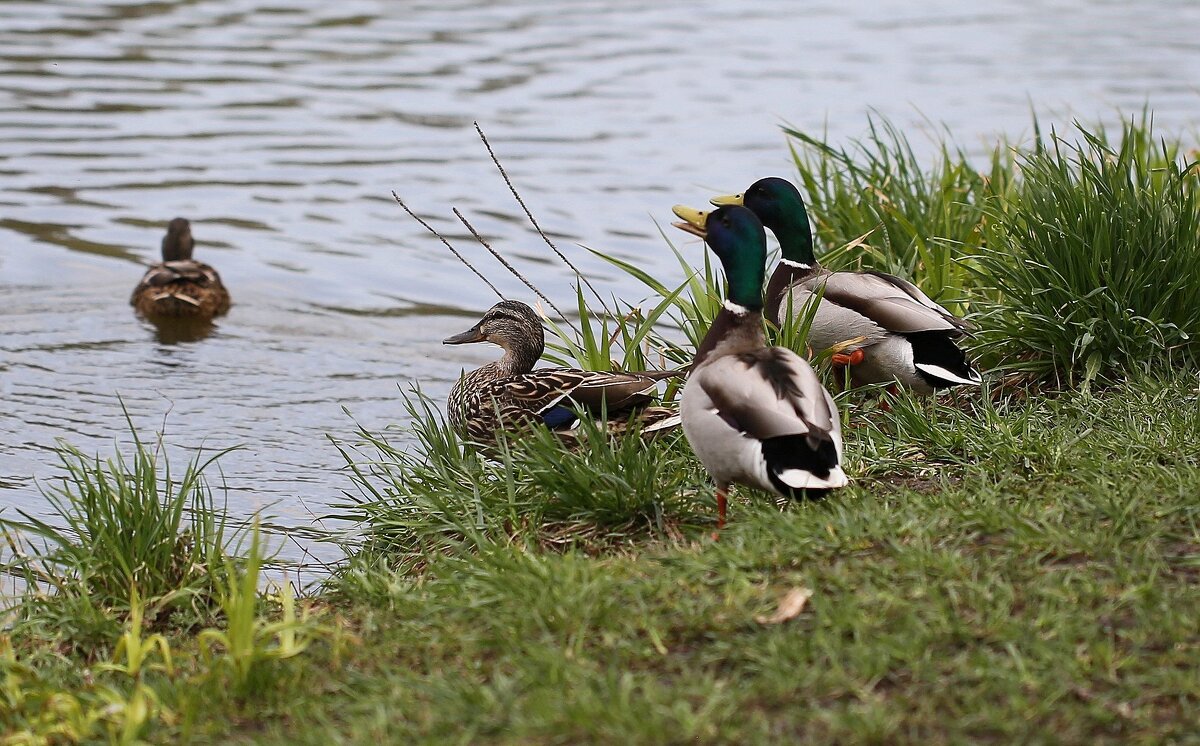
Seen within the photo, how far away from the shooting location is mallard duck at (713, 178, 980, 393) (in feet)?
19.0

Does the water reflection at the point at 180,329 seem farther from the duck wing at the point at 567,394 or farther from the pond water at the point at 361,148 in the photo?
the duck wing at the point at 567,394

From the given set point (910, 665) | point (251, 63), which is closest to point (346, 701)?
point (910, 665)

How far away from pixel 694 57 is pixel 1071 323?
38.6 ft

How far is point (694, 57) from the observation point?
56.4ft

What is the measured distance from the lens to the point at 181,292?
931 cm

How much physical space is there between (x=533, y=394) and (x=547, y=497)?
84 cm

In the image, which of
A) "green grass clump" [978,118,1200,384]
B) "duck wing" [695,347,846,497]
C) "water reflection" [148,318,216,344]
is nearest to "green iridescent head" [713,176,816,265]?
"green grass clump" [978,118,1200,384]

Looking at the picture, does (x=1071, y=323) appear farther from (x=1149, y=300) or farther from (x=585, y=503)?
(x=585, y=503)

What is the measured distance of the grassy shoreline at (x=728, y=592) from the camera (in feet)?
11.0

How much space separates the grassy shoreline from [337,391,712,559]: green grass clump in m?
0.01

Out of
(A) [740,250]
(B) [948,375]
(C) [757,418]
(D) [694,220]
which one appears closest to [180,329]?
(D) [694,220]

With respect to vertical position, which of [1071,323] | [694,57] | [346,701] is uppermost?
[694,57]

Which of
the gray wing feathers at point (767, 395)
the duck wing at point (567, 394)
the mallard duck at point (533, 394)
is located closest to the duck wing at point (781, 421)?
the gray wing feathers at point (767, 395)

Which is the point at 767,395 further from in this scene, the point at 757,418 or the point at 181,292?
the point at 181,292
